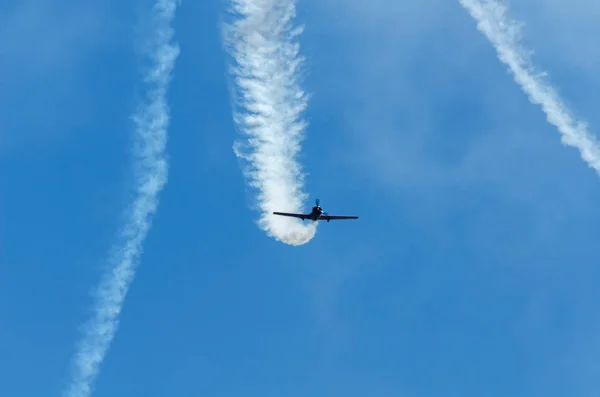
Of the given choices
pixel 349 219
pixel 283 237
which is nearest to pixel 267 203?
pixel 283 237

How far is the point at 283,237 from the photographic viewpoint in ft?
251

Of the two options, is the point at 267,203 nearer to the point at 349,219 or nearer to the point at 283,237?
the point at 283,237

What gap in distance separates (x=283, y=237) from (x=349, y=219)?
9.89m

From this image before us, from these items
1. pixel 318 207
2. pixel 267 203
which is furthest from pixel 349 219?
pixel 267 203

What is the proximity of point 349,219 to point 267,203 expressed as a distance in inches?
526

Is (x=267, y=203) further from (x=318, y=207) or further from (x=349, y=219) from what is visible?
(x=349, y=219)

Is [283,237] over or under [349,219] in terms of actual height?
under

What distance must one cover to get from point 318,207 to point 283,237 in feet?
19.3

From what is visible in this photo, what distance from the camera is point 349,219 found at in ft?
264

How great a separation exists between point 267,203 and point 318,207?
7.13m

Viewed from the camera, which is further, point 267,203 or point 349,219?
point 349,219

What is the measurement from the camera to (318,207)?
76062 mm
